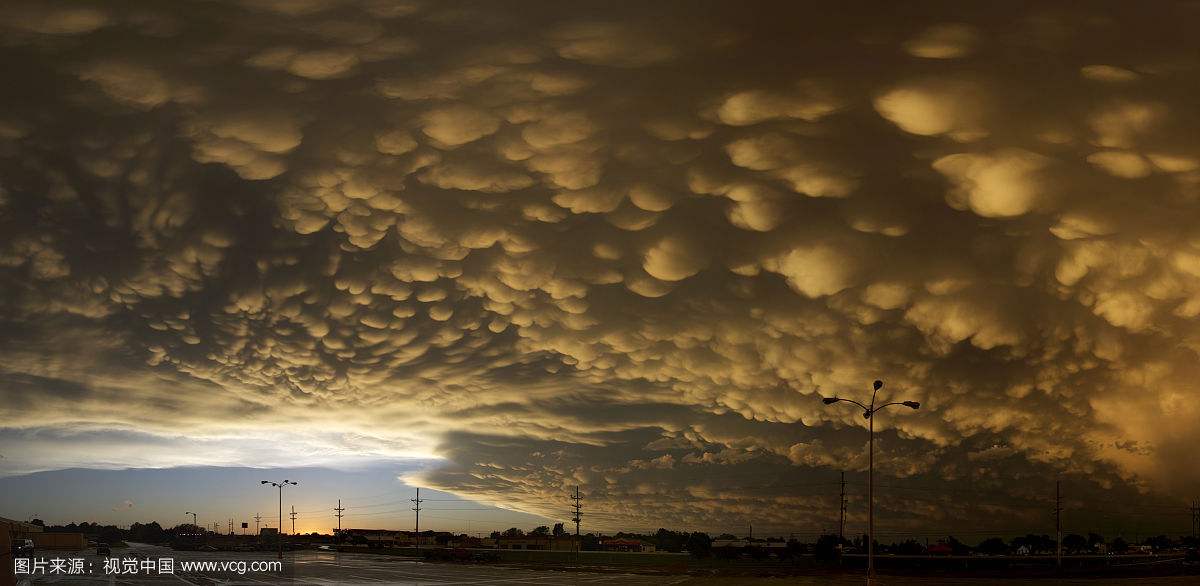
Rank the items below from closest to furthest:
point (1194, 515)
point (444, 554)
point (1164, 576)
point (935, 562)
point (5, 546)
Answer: point (5, 546)
point (1164, 576)
point (935, 562)
point (444, 554)
point (1194, 515)

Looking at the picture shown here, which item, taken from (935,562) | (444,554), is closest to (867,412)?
(935,562)

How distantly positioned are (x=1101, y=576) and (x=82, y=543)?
187211 millimetres

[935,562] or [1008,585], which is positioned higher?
[1008,585]

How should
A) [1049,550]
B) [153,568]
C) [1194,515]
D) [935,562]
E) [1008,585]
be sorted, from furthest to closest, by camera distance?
[1049,550] → [1194,515] → [935,562] → [153,568] → [1008,585]

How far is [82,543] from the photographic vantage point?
18175 cm

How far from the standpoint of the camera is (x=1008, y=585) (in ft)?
218

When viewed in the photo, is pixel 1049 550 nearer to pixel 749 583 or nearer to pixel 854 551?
pixel 854 551

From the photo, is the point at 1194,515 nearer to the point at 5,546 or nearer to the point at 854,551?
the point at 854,551

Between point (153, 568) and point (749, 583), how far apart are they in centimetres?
5835

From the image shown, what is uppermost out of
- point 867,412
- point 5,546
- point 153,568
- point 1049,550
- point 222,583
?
point 867,412

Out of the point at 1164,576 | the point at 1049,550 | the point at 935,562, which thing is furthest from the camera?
the point at 1049,550

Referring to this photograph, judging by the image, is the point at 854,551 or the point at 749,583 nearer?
the point at 749,583

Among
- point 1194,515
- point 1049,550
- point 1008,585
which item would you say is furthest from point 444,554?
point 1049,550

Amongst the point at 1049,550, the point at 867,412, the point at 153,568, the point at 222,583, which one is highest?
the point at 867,412
